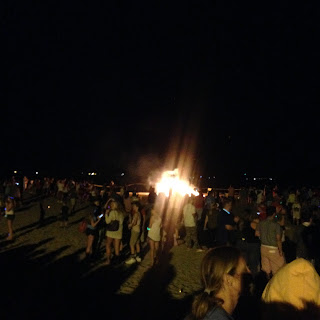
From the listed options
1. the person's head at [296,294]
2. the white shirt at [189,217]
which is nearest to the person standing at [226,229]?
the white shirt at [189,217]

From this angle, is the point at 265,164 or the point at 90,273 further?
the point at 265,164

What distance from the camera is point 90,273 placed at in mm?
9125

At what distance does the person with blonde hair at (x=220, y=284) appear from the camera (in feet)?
7.27

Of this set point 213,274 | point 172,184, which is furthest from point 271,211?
point 172,184

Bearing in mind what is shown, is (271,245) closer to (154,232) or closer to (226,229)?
(226,229)

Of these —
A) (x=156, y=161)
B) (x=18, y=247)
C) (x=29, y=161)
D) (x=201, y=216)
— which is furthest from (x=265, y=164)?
(x=18, y=247)

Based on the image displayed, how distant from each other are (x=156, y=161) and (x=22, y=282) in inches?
3112

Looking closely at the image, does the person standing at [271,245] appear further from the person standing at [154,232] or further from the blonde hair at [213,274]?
the blonde hair at [213,274]

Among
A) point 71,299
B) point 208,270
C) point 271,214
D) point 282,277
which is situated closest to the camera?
point 208,270

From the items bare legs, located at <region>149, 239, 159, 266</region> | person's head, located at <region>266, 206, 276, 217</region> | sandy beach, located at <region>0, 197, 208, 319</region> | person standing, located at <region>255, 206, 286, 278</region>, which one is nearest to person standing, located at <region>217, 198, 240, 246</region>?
person standing, located at <region>255, 206, 286, 278</region>

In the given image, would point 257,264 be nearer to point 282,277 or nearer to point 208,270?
point 282,277

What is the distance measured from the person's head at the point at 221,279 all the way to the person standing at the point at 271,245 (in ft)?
18.0

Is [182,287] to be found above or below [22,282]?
above

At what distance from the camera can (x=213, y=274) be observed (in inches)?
92.0
